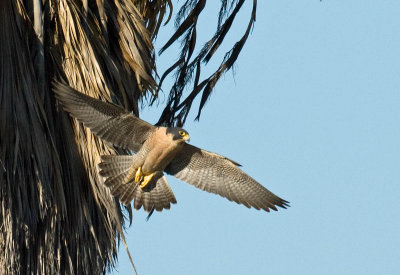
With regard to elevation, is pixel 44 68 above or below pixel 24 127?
above

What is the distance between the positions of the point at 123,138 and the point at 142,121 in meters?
0.18

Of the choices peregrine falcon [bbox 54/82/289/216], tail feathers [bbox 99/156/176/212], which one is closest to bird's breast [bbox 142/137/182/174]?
peregrine falcon [bbox 54/82/289/216]

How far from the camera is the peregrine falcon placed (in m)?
6.66

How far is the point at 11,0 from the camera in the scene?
6738 millimetres

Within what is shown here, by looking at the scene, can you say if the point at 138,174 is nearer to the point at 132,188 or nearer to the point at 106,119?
the point at 132,188

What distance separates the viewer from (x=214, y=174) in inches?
298

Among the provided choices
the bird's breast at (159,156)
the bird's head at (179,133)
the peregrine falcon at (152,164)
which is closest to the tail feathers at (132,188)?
the peregrine falcon at (152,164)

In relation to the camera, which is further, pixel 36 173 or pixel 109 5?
pixel 109 5

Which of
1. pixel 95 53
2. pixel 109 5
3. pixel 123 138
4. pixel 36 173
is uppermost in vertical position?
pixel 109 5

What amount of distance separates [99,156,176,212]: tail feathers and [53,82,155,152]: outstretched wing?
0.14m

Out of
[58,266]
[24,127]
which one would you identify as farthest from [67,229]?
[24,127]

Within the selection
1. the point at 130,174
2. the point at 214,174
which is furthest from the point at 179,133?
the point at 214,174

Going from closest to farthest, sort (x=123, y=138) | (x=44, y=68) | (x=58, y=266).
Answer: (x=58, y=266) < (x=44, y=68) < (x=123, y=138)

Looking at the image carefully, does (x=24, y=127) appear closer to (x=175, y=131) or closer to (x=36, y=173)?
(x=36, y=173)
